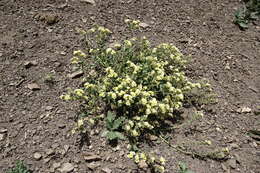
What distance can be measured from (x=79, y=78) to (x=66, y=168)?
1.27m

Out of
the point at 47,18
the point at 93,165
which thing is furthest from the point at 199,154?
the point at 47,18

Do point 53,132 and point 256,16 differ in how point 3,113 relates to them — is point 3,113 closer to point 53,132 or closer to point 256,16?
point 53,132

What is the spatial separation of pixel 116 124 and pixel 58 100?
0.84 metres

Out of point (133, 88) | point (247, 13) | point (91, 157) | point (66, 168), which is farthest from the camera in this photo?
point (247, 13)

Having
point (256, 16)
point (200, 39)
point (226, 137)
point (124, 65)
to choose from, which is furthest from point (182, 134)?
point (256, 16)

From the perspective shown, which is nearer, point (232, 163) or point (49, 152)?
point (49, 152)

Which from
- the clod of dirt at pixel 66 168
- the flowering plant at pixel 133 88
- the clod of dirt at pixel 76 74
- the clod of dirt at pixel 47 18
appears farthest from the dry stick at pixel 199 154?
the clod of dirt at pixel 47 18

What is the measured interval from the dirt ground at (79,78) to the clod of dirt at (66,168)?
1 centimetres

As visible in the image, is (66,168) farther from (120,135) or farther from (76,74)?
(76,74)

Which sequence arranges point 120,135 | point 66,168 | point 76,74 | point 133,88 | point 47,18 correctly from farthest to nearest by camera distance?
point 47,18
point 76,74
point 133,88
point 120,135
point 66,168

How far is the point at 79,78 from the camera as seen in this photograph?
3727mm

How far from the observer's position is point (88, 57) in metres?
4.00

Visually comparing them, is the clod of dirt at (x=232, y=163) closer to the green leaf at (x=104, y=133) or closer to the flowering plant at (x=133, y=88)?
the flowering plant at (x=133, y=88)

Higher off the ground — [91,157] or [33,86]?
[33,86]
